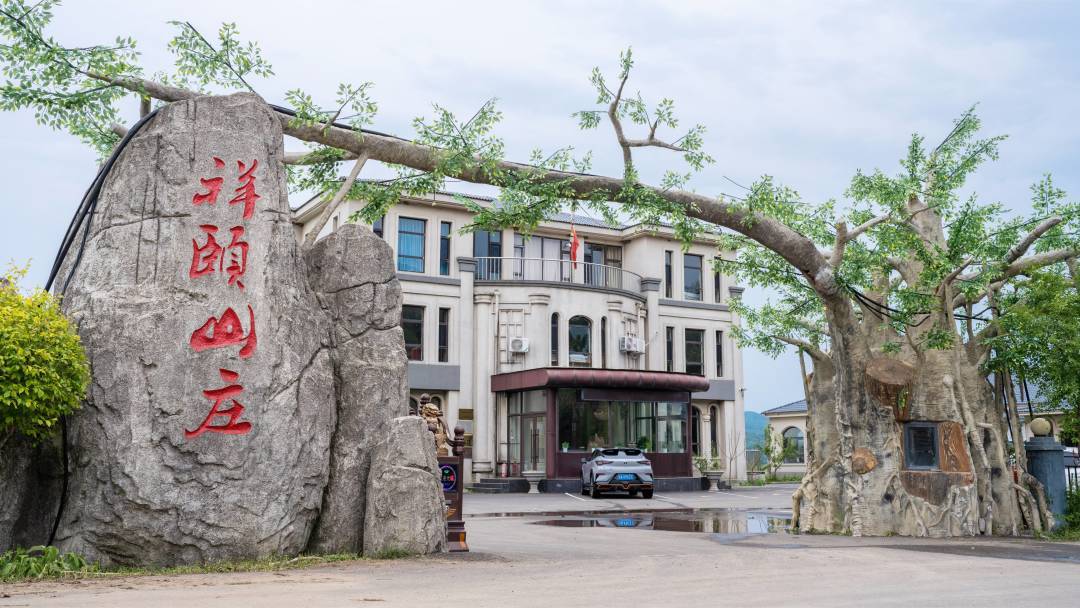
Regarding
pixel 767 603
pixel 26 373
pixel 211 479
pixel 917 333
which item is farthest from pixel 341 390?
pixel 917 333

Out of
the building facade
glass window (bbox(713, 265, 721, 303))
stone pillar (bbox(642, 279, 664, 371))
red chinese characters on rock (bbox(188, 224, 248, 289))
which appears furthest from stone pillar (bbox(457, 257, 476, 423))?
red chinese characters on rock (bbox(188, 224, 248, 289))

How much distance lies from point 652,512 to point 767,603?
13799 mm

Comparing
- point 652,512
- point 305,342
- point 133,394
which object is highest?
point 305,342

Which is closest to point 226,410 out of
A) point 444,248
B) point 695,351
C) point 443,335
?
point 443,335

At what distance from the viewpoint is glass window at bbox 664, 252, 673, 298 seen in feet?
121

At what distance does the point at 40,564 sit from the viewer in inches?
318

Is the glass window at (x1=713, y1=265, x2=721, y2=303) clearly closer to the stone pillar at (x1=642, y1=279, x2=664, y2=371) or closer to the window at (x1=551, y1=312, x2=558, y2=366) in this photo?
the stone pillar at (x1=642, y1=279, x2=664, y2=371)

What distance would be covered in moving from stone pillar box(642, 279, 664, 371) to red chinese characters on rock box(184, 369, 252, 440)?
27.2 metres

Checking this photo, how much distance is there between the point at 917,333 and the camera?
571 inches

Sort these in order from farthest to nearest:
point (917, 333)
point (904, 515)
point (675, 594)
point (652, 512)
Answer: point (652, 512) < point (917, 333) < point (904, 515) < point (675, 594)

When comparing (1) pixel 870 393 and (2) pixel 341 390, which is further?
(1) pixel 870 393

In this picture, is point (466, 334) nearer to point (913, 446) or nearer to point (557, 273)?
point (557, 273)

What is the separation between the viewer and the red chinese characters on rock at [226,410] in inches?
345

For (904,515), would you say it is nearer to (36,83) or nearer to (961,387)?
(961,387)
